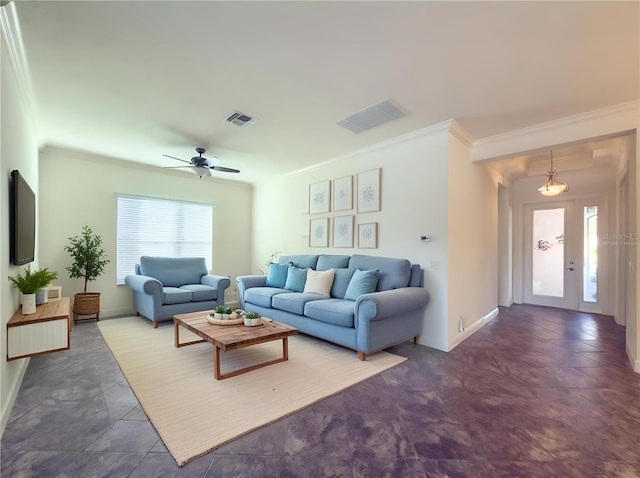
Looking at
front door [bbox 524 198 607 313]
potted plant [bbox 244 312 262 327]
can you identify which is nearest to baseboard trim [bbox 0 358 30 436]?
potted plant [bbox 244 312 262 327]

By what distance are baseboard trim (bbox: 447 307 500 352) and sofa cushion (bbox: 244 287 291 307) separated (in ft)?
7.60

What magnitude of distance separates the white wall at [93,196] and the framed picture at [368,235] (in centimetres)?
360

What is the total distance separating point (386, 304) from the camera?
10.3ft

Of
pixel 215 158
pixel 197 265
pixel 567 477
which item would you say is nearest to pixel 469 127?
pixel 567 477

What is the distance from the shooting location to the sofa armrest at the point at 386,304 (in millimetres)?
3076

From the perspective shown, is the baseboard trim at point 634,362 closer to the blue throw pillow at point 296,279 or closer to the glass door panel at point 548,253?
the glass door panel at point 548,253

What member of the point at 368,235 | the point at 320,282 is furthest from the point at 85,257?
the point at 368,235

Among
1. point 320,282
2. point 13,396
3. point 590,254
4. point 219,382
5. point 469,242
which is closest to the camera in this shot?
point 13,396

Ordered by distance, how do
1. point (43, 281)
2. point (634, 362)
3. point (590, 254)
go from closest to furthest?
point (43, 281)
point (634, 362)
point (590, 254)

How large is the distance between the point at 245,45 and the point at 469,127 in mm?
2756

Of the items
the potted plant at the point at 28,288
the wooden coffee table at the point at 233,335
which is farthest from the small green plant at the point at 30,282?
the wooden coffee table at the point at 233,335

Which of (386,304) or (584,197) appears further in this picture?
(584,197)

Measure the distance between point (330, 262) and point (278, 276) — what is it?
3.24 feet

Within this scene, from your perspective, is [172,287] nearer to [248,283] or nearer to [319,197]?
[248,283]
